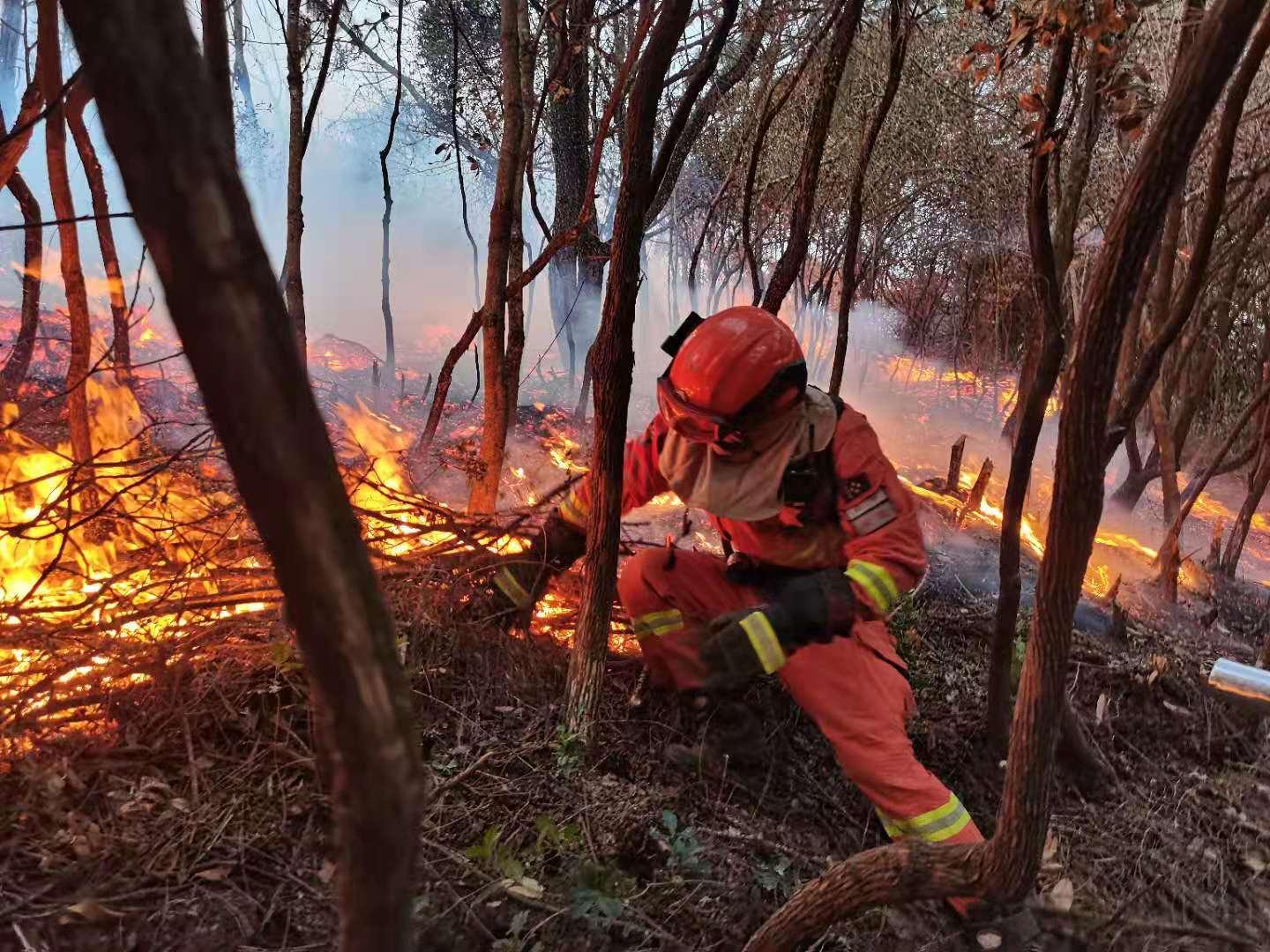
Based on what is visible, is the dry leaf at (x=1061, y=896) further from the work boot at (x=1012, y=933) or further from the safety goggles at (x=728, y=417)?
the safety goggles at (x=728, y=417)

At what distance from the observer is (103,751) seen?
7.15ft

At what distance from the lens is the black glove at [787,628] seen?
2.57m

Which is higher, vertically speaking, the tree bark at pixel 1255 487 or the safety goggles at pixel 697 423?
the safety goggles at pixel 697 423

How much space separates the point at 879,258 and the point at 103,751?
11.5 m

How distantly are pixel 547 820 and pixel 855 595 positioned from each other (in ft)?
4.13

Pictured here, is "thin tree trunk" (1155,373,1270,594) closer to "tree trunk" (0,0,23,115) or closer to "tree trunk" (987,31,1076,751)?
"tree trunk" (987,31,1076,751)

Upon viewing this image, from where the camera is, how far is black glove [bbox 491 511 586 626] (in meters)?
3.20

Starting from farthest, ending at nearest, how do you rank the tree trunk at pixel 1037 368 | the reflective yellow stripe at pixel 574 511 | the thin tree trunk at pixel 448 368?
the thin tree trunk at pixel 448 368
the reflective yellow stripe at pixel 574 511
the tree trunk at pixel 1037 368

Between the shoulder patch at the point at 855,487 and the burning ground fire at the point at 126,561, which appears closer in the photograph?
the burning ground fire at the point at 126,561

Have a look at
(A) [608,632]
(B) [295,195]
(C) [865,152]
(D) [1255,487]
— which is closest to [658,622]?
(A) [608,632]

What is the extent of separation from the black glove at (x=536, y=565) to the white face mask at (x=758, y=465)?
59cm

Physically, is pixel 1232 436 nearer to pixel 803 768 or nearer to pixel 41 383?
pixel 803 768

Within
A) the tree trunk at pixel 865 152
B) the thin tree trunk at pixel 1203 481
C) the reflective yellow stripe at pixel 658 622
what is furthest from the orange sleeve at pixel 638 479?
the thin tree trunk at pixel 1203 481

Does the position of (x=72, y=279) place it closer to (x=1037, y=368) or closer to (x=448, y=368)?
(x=448, y=368)
